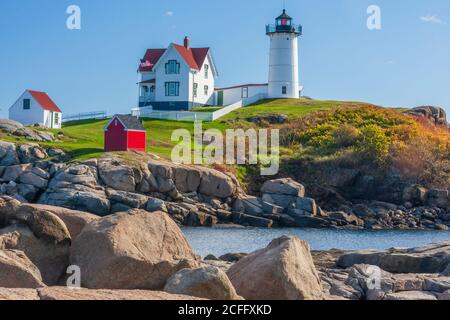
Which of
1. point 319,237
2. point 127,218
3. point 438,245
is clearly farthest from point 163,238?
point 319,237

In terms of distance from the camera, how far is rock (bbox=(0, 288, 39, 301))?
1053 centimetres

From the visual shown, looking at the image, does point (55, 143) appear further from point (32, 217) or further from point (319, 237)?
point (32, 217)

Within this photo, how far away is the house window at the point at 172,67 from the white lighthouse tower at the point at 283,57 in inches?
381

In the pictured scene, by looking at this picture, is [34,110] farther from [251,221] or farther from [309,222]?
[309,222]

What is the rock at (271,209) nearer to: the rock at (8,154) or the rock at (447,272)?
the rock at (8,154)

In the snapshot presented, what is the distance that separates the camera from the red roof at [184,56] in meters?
80.8

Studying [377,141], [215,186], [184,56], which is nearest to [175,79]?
[184,56]

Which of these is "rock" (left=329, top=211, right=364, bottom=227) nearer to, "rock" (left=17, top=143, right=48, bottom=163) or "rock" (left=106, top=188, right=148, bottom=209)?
"rock" (left=106, top=188, right=148, bottom=209)

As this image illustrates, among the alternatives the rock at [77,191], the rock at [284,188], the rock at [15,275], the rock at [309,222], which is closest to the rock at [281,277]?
the rock at [15,275]

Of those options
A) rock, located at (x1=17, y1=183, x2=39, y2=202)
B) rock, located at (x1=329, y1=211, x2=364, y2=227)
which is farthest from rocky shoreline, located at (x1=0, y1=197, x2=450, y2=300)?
rock, located at (x1=329, y1=211, x2=364, y2=227)

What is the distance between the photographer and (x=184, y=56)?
80.4 meters

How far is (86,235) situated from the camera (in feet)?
50.2
